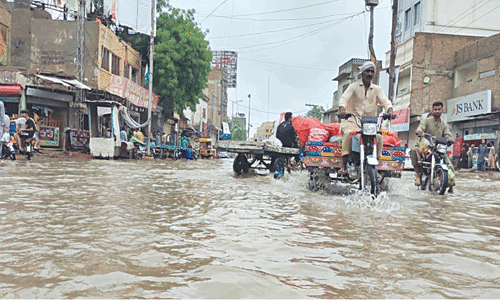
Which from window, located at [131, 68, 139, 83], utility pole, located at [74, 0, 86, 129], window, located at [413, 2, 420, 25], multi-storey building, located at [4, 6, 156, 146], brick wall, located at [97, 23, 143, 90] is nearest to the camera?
multi-storey building, located at [4, 6, 156, 146]

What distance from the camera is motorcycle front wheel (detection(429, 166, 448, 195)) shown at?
7258mm

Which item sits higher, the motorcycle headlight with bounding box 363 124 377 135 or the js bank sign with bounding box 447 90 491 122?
the js bank sign with bounding box 447 90 491 122

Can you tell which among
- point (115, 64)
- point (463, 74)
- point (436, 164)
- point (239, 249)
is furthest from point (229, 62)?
point (239, 249)

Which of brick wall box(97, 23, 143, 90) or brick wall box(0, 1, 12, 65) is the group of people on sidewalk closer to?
brick wall box(97, 23, 143, 90)

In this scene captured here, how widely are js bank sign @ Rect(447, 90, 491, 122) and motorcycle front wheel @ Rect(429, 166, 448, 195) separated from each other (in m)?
18.2

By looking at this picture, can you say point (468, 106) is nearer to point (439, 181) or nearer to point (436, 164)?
point (436, 164)

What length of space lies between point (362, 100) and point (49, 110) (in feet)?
61.2

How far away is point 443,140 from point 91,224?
20.5ft

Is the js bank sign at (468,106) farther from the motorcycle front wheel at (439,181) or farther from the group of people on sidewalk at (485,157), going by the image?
the motorcycle front wheel at (439,181)

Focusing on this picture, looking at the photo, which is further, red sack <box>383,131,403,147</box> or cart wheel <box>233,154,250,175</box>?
cart wheel <box>233,154,250,175</box>

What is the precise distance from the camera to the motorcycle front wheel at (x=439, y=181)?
726cm

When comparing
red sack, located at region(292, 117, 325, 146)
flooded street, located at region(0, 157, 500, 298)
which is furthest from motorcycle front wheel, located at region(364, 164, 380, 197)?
red sack, located at region(292, 117, 325, 146)

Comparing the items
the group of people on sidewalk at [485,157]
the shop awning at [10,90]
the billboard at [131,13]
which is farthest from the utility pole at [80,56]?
the group of people on sidewalk at [485,157]

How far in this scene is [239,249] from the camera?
3113 mm
